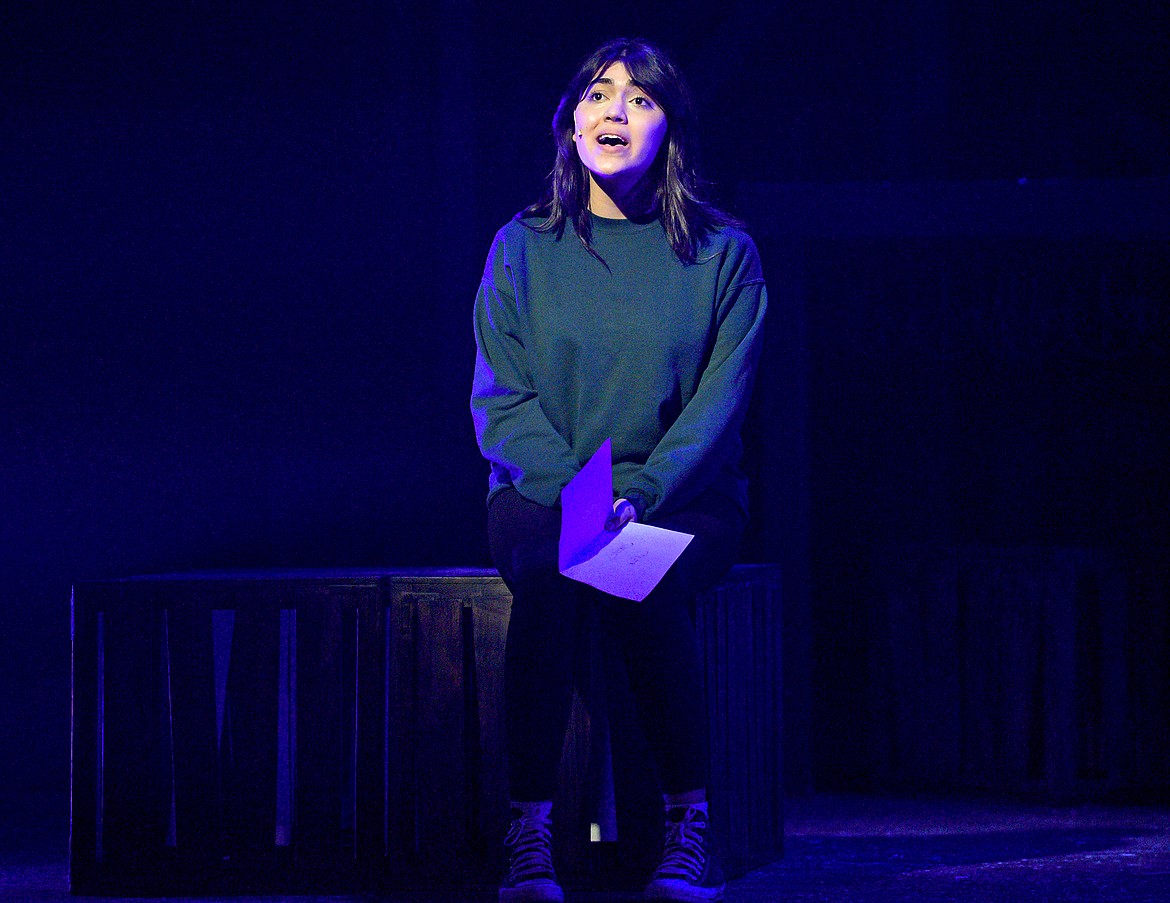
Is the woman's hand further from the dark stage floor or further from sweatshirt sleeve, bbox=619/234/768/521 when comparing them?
the dark stage floor

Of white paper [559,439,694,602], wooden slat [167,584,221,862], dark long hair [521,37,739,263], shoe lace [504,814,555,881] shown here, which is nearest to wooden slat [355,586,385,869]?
wooden slat [167,584,221,862]

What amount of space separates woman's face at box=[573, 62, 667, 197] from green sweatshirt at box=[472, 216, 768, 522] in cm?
11

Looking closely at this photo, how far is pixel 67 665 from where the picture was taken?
325 centimetres

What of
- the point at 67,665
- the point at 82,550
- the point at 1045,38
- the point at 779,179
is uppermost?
the point at 1045,38

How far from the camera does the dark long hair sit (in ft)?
7.83

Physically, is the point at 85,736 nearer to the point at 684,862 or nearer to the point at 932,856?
the point at 684,862

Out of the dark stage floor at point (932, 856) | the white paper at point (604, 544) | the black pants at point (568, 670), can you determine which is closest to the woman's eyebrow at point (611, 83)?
the white paper at point (604, 544)

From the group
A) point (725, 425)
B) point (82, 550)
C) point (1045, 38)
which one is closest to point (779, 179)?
point (1045, 38)

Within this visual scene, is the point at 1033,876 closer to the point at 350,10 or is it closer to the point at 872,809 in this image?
the point at 872,809

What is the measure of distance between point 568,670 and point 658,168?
0.86 meters

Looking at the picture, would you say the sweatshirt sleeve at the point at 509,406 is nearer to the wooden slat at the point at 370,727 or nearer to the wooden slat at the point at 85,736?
the wooden slat at the point at 370,727

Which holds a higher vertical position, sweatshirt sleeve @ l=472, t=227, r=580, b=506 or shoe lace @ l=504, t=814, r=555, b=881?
sweatshirt sleeve @ l=472, t=227, r=580, b=506

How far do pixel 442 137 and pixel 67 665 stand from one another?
1437 millimetres

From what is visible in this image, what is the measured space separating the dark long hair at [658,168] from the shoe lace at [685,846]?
0.87 m
